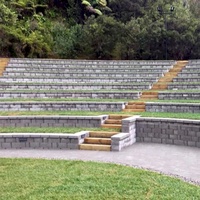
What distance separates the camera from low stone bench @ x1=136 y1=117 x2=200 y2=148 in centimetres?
884

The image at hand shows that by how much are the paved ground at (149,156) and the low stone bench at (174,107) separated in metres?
2.38

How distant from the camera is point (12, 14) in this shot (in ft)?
64.7

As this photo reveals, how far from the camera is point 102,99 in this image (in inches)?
526

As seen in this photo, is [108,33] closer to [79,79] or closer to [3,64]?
[79,79]

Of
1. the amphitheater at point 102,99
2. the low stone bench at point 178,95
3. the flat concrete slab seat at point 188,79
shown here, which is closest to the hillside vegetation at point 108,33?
the amphitheater at point 102,99

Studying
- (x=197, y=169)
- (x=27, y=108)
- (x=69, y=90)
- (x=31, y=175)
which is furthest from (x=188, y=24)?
(x=31, y=175)

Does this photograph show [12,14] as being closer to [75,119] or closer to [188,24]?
[188,24]

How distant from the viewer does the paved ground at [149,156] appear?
21.8 ft

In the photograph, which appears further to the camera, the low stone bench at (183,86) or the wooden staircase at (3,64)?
the wooden staircase at (3,64)

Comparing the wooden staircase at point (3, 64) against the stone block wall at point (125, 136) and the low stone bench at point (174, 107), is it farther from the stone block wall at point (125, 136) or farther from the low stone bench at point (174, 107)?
the stone block wall at point (125, 136)

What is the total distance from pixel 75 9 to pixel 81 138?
17524 millimetres

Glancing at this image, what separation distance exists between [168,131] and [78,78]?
7.66 metres

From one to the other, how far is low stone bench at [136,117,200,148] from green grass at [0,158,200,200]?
118 inches

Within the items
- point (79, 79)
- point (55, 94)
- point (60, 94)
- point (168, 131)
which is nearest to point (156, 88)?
point (79, 79)
